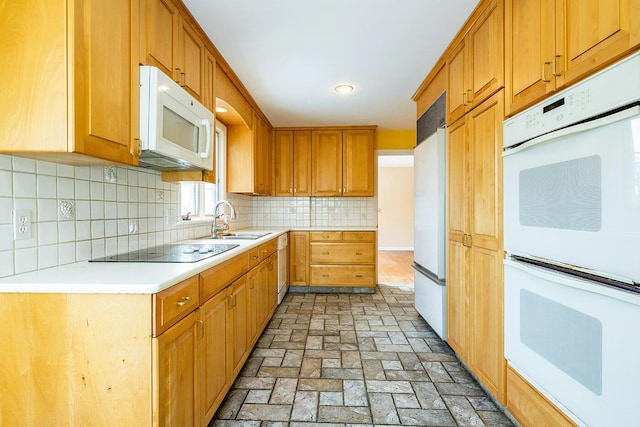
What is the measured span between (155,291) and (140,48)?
1.17m

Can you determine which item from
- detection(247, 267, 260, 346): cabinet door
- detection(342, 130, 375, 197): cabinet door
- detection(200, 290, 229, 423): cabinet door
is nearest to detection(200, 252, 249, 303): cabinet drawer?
detection(200, 290, 229, 423): cabinet door

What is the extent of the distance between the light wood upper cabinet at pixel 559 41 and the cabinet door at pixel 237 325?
1.86 m

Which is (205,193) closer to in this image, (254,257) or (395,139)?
(254,257)

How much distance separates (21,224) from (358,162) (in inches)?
145

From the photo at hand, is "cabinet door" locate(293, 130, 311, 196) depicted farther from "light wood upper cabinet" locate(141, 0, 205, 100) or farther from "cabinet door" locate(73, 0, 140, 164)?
"cabinet door" locate(73, 0, 140, 164)

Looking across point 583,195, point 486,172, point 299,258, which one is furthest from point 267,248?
point 583,195

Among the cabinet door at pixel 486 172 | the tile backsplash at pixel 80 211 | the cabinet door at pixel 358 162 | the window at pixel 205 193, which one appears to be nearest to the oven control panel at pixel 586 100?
the cabinet door at pixel 486 172

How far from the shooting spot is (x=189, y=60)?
1.90 m

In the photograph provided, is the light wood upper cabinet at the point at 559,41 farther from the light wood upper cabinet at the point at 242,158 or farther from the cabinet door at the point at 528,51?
the light wood upper cabinet at the point at 242,158

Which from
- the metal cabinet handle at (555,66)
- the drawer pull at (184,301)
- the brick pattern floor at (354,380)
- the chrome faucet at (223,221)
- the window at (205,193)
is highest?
the metal cabinet handle at (555,66)

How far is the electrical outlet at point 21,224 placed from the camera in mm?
1162

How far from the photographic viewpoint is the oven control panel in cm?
90

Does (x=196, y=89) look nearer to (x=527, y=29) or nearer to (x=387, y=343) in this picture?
(x=527, y=29)

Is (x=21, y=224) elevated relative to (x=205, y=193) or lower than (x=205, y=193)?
lower
